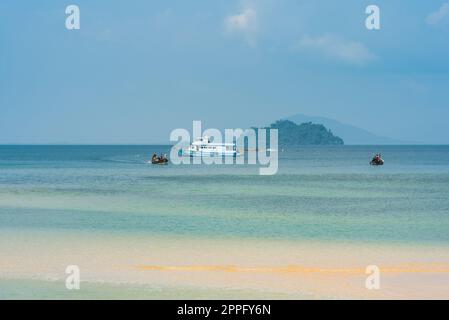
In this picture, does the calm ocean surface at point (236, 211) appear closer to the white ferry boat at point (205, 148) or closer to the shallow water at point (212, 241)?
the shallow water at point (212, 241)

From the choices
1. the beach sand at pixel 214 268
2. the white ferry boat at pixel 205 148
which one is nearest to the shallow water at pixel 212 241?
the beach sand at pixel 214 268

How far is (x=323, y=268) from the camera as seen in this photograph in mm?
15875

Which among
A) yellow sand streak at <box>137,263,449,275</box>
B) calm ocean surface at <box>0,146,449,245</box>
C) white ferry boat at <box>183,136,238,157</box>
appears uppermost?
white ferry boat at <box>183,136,238,157</box>

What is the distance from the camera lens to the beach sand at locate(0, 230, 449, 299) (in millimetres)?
13641

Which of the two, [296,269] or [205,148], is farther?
[205,148]

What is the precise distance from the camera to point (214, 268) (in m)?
15.9

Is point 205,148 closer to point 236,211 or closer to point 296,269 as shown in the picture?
point 236,211

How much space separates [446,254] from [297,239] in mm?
4658

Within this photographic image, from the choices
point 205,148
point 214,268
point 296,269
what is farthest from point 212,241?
point 205,148

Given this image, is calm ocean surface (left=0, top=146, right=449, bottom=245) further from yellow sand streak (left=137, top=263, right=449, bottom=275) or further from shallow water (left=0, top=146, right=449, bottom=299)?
yellow sand streak (left=137, top=263, right=449, bottom=275)

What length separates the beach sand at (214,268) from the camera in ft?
44.8

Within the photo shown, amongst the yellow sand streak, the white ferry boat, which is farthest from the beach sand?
the white ferry boat

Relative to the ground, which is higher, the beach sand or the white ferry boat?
the white ferry boat
